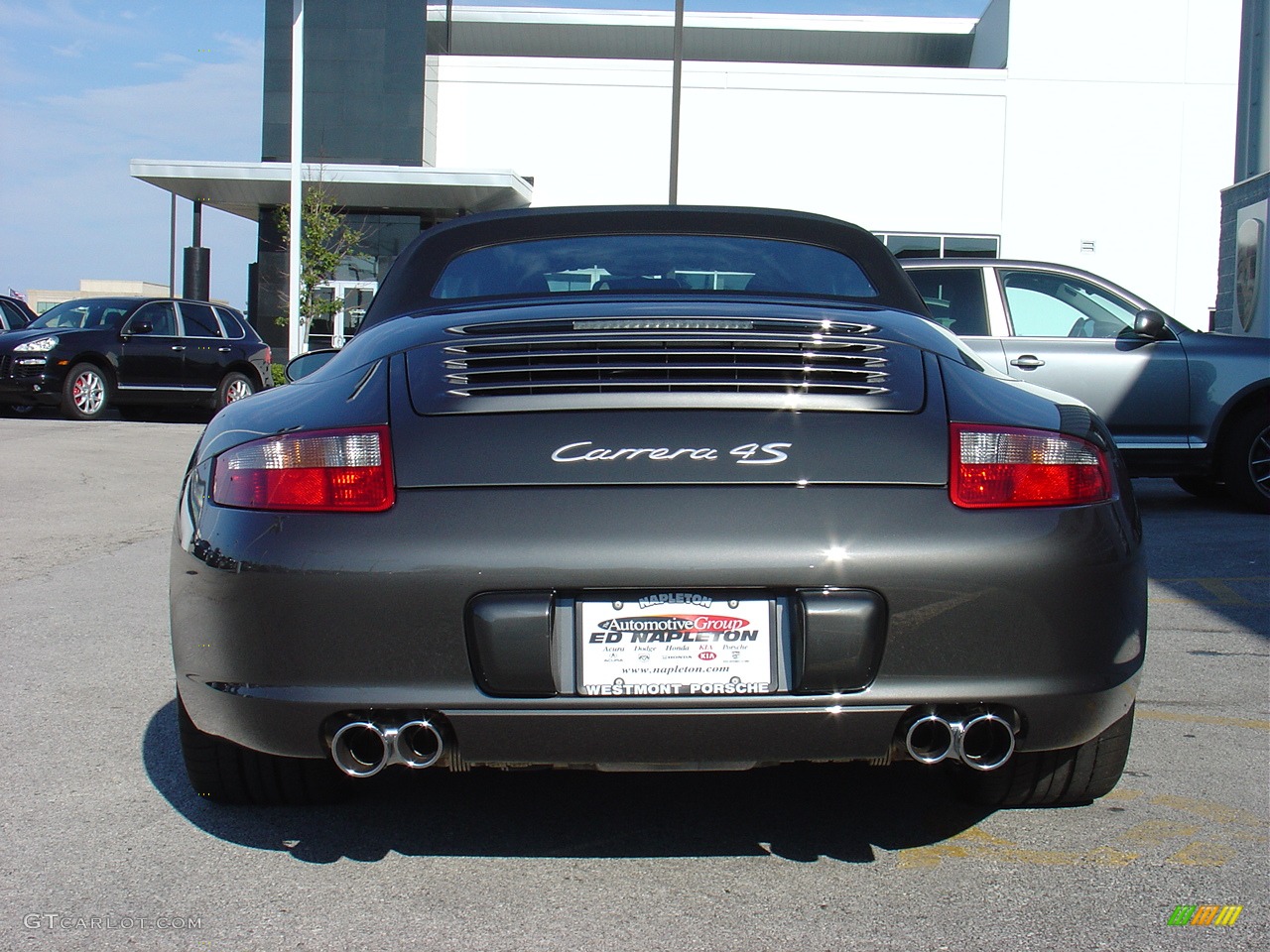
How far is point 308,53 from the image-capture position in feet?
100

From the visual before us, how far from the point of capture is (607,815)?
3.04 m

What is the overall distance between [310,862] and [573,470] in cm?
107

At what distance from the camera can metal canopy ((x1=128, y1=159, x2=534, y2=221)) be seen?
88.5ft

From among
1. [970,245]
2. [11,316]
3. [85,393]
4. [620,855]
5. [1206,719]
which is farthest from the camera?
[970,245]

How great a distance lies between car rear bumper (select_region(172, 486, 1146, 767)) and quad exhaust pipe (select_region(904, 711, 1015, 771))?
3 centimetres

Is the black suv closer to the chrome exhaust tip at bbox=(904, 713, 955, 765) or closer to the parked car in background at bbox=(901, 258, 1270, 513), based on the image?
the parked car in background at bbox=(901, 258, 1270, 513)

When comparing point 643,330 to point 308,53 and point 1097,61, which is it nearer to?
point 1097,61

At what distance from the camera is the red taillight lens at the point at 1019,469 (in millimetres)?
2422

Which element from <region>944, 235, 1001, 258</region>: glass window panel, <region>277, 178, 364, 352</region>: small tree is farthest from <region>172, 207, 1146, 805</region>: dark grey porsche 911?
<region>944, 235, 1001, 258</region>: glass window panel

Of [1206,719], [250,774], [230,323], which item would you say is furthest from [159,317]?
[1206,719]

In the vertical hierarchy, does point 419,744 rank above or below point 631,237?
below

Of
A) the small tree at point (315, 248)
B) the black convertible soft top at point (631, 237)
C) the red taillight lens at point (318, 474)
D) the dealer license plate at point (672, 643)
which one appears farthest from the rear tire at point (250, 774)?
the small tree at point (315, 248)

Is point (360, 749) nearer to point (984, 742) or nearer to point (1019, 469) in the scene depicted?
point (984, 742)

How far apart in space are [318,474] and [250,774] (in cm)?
89
